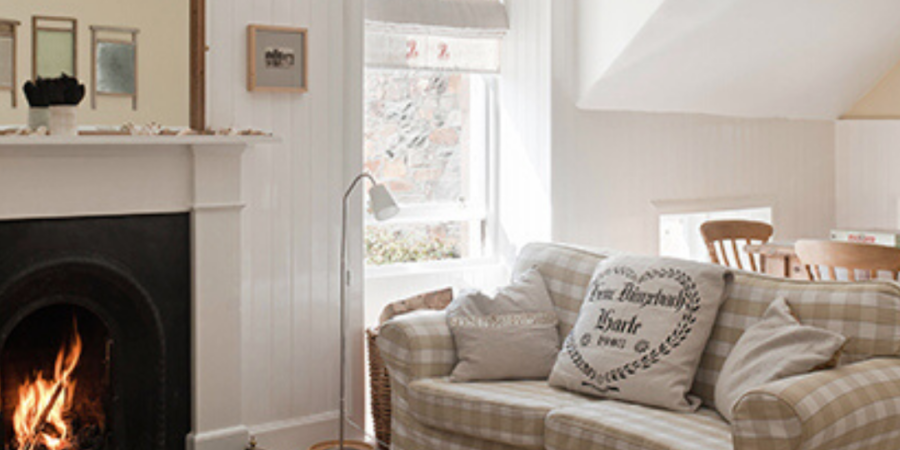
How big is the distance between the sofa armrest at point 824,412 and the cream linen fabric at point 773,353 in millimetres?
Result: 72

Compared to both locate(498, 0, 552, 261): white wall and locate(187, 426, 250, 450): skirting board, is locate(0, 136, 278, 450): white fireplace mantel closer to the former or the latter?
locate(187, 426, 250, 450): skirting board

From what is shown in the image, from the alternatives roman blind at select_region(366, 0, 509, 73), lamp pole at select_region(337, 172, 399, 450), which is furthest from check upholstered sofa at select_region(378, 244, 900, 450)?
roman blind at select_region(366, 0, 509, 73)

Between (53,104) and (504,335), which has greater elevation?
(53,104)

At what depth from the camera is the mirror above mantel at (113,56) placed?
3244 millimetres

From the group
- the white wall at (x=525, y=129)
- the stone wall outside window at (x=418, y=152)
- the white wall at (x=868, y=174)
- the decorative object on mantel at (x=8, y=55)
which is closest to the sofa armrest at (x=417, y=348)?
the stone wall outside window at (x=418, y=152)

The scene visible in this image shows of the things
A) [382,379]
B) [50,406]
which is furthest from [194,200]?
[382,379]

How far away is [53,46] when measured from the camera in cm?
329

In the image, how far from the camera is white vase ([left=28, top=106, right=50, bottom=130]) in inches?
126

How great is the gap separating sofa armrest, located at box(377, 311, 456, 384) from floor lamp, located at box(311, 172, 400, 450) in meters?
0.36

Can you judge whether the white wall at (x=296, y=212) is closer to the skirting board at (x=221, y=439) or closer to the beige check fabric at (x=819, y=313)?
the skirting board at (x=221, y=439)

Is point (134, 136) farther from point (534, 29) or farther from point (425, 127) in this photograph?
point (534, 29)

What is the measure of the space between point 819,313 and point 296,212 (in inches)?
74.3

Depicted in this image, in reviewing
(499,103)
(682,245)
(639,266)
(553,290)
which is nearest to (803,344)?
(639,266)

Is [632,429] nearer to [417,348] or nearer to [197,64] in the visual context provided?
[417,348]
